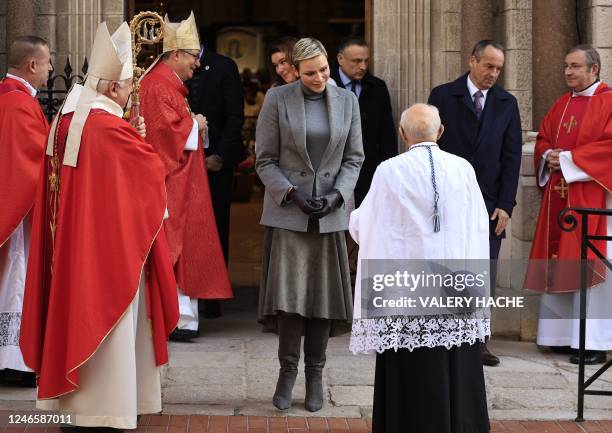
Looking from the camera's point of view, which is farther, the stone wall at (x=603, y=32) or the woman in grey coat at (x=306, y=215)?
the stone wall at (x=603, y=32)

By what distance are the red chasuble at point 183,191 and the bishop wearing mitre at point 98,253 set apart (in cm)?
201

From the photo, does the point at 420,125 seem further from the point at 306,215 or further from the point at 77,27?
the point at 77,27

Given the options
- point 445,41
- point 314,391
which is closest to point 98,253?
point 314,391

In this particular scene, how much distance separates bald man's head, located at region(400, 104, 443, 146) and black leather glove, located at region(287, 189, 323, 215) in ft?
3.12

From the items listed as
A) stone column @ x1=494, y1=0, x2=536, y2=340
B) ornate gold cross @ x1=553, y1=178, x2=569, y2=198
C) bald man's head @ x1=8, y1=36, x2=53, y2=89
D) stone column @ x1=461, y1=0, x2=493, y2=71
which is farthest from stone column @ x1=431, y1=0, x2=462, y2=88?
bald man's head @ x1=8, y1=36, x2=53, y2=89

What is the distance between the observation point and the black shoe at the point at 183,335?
8.62 meters

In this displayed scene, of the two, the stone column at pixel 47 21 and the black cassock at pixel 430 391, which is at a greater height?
the stone column at pixel 47 21

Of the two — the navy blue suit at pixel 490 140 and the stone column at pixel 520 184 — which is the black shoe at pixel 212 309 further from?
the navy blue suit at pixel 490 140

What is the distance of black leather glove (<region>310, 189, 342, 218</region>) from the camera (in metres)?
6.79

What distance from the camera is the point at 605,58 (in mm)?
8852

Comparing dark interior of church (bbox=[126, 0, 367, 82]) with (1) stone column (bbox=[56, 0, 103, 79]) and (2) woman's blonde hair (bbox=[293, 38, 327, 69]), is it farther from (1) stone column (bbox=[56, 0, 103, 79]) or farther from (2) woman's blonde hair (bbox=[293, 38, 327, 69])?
(2) woman's blonde hair (bbox=[293, 38, 327, 69])


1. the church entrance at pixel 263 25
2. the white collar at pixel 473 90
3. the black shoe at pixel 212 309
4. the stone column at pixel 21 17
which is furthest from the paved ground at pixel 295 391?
the church entrance at pixel 263 25

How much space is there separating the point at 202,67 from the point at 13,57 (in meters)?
2.07

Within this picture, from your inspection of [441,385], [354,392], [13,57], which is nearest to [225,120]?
[13,57]
